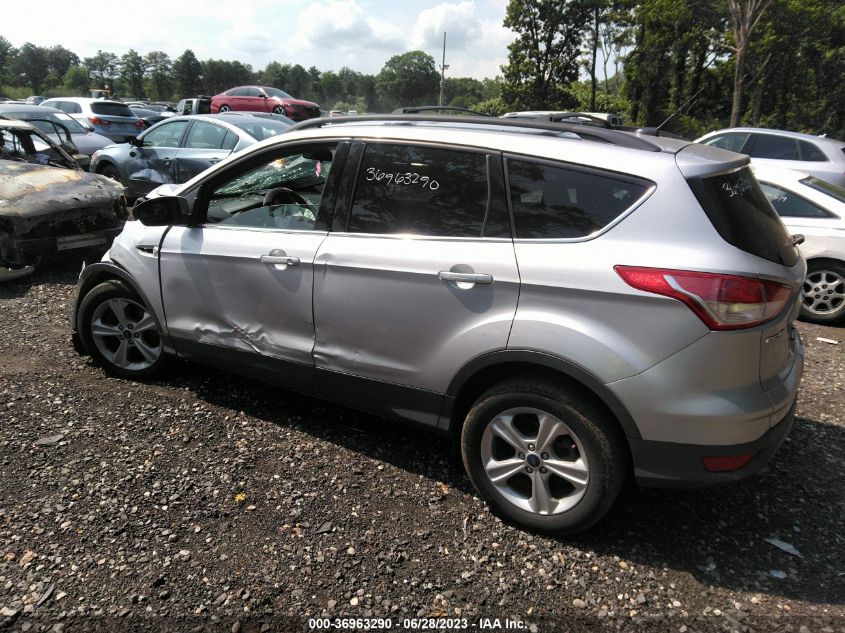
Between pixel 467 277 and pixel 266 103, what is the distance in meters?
22.4

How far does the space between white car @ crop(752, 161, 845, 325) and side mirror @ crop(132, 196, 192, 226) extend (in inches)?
211

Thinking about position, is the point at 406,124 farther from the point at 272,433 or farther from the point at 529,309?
the point at 272,433

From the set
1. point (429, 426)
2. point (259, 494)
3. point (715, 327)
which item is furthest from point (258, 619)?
point (715, 327)

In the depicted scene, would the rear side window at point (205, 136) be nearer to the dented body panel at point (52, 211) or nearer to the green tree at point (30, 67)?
the dented body panel at point (52, 211)

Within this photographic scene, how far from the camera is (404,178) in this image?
291cm

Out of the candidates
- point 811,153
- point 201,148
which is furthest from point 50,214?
point 811,153

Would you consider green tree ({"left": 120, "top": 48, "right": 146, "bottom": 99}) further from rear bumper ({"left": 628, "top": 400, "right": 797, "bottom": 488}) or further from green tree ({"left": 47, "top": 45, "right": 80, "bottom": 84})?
rear bumper ({"left": 628, "top": 400, "right": 797, "bottom": 488})

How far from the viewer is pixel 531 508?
105 inches

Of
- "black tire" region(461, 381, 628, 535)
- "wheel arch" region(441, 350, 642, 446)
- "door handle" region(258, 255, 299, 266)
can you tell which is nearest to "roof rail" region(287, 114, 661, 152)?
"door handle" region(258, 255, 299, 266)

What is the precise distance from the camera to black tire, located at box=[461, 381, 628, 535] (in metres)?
2.44

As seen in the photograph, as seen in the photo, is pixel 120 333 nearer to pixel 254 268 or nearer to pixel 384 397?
pixel 254 268

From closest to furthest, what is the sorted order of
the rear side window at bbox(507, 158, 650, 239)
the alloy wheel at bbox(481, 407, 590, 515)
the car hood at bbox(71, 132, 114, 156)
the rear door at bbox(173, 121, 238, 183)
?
the rear side window at bbox(507, 158, 650, 239) < the alloy wheel at bbox(481, 407, 590, 515) < the rear door at bbox(173, 121, 238, 183) < the car hood at bbox(71, 132, 114, 156)

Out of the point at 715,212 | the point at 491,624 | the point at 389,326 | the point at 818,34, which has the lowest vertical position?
the point at 491,624

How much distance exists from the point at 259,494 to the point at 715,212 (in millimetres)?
A: 2461
